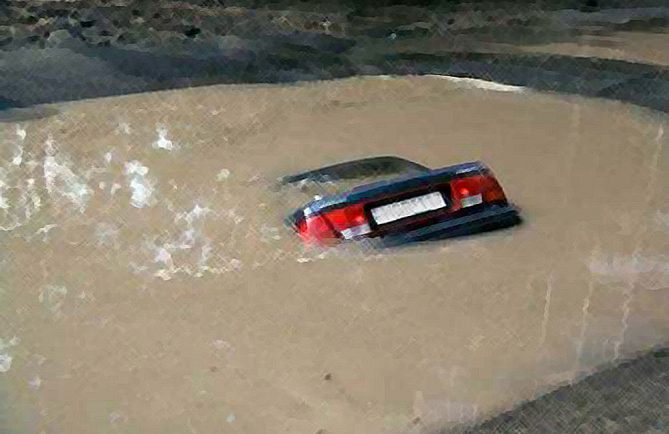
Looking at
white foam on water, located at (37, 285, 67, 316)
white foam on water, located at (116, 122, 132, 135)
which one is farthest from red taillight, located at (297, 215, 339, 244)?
white foam on water, located at (116, 122, 132, 135)

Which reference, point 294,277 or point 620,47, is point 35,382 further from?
point 620,47

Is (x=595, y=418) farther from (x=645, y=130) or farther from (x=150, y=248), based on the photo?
(x=645, y=130)

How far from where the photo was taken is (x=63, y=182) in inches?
240

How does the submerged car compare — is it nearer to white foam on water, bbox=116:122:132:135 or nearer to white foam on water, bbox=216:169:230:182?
white foam on water, bbox=216:169:230:182

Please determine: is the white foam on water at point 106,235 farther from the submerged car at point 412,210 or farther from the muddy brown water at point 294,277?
the submerged car at point 412,210

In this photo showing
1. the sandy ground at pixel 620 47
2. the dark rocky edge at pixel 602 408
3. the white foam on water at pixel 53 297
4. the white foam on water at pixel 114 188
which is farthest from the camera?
the sandy ground at pixel 620 47

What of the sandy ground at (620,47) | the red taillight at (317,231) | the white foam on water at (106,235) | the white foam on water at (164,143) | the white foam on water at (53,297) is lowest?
the sandy ground at (620,47)

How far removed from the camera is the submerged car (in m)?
5.21

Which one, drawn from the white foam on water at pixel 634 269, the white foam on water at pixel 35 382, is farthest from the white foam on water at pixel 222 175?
the white foam on water at pixel 634 269

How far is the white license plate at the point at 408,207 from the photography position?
5262 millimetres

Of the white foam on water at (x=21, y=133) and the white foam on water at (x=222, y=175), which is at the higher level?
the white foam on water at (x=21, y=133)

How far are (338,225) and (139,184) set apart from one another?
144 centimetres

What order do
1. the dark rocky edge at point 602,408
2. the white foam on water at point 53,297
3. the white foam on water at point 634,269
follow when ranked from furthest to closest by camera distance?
the white foam on water at point 634,269
the white foam on water at point 53,297
the dark rocky edge at point 602,408

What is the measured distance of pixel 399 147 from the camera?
258 inches
